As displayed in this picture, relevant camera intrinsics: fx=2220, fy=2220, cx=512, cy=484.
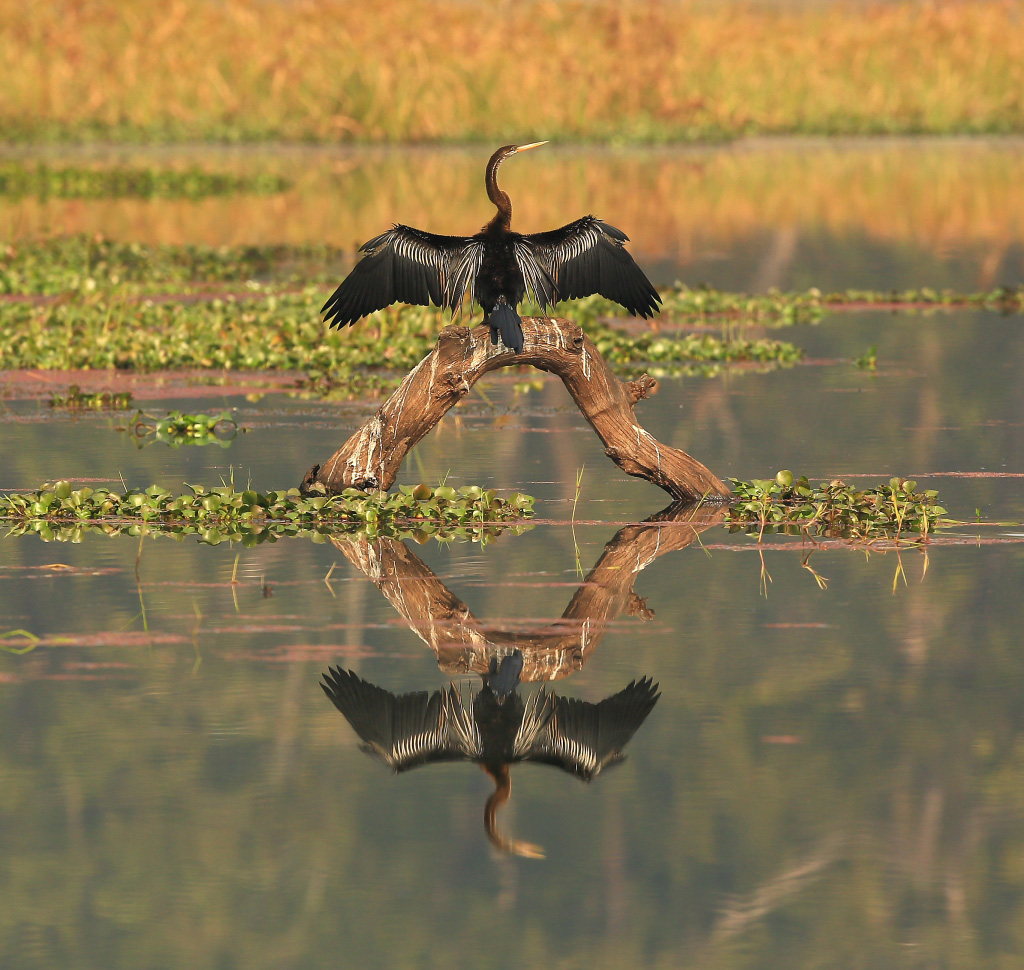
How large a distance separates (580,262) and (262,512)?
1.96 metres

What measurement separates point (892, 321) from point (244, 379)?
6534 millimetres

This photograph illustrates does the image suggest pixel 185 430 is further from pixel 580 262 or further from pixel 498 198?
pixel 580 262

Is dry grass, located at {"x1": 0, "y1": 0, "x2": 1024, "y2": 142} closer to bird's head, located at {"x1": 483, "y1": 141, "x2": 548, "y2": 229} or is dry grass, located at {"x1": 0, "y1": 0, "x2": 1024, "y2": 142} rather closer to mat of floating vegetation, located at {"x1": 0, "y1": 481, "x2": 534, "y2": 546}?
bird's head, located at {"x1": 483, "y1": 141, "x2": 548, "y2": 229}

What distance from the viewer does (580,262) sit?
10.7 meters

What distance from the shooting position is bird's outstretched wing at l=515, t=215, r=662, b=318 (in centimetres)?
1063

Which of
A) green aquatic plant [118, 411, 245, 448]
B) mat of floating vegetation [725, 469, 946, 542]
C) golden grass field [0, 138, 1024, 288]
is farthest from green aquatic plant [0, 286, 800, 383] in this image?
golden grass field [0, 138, 1024, 288]

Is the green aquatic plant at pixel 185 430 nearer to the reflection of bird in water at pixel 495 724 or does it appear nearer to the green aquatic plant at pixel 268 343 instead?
the green aquatic plant at pixel 268 343

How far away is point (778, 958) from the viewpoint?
202 inches

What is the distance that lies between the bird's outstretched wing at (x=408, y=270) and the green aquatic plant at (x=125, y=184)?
22150 mm

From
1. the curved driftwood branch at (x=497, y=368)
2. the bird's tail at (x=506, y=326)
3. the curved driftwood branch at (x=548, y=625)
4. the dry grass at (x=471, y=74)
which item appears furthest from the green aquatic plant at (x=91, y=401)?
the dry grass at (x=471, y=74)

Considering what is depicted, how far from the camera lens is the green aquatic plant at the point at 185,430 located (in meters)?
12.8

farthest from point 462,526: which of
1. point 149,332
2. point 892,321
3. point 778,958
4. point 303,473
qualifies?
point 892,321

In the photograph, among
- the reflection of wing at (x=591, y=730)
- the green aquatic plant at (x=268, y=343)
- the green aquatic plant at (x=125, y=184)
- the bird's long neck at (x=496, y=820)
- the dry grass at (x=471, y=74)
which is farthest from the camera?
the dry grass at (x=471, y=74)

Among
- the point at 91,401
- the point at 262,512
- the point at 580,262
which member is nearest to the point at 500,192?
the point at 580,262
